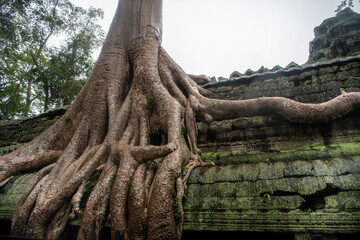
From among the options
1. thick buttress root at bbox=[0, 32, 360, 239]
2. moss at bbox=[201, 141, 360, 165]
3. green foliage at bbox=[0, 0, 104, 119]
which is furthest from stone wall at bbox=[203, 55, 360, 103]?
green foliage at bbox=[0, 0, 104, 119]

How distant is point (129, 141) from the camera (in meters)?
3.17

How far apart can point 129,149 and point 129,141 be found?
1.59 feet

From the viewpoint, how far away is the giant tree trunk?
2.24m

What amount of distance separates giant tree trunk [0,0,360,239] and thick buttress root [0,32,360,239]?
0.5 inches

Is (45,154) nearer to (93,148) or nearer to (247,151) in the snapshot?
(93,148)

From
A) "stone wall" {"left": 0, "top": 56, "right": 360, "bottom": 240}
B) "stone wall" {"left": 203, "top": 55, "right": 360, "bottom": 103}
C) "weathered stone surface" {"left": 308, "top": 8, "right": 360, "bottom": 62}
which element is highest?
"weathered stone surface" {"left": 308, "top": 8, "right": 360, "bottom": 62}

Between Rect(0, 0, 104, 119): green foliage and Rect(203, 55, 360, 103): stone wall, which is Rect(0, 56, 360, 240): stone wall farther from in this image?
Rect(0, 0, 104, 119): green foliage

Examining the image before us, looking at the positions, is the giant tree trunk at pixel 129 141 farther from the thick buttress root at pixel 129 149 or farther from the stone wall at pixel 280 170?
the stone wall at pixel 280 170

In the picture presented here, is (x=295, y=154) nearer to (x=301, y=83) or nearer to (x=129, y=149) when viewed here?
(x=301, y=83)

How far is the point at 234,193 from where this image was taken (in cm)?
221

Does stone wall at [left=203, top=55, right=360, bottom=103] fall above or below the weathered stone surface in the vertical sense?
below

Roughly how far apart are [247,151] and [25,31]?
1044 centimetres

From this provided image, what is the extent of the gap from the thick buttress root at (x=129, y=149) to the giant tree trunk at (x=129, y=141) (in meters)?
0.01

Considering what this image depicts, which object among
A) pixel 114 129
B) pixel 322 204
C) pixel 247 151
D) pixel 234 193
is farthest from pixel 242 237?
pixel 114 129
